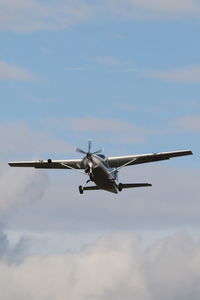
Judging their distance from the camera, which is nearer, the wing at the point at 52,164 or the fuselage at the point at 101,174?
the fuselage at the point at 101,174

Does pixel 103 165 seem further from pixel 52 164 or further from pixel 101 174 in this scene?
pixel 52 164

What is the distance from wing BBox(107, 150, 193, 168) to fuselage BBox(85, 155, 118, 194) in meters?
4.11

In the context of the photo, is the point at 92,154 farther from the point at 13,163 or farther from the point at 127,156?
the point at 13,163

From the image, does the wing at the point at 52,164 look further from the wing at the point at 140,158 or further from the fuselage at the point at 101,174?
the fuselage at the point at 101,174

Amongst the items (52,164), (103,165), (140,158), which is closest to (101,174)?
(103,165)

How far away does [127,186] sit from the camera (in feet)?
236

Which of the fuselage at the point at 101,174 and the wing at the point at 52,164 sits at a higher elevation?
the wing at the point at 52,164

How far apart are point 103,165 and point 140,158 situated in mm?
Answer: 9831

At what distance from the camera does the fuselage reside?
6600 centimetres

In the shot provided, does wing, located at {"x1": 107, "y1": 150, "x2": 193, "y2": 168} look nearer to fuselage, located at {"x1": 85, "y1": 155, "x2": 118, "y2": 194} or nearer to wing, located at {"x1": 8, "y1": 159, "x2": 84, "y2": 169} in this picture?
Result: wing, located at {"x1": 8, "y1": 159, "x2": 84, "y2": 169}

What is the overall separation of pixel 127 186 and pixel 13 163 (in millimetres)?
13586

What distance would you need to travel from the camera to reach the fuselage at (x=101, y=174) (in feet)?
217

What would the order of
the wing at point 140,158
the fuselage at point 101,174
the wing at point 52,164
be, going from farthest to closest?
the wing at point 52,164, the wing at point 140,158, the fuselage at point 101,174

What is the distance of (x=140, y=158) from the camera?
76.8 m
